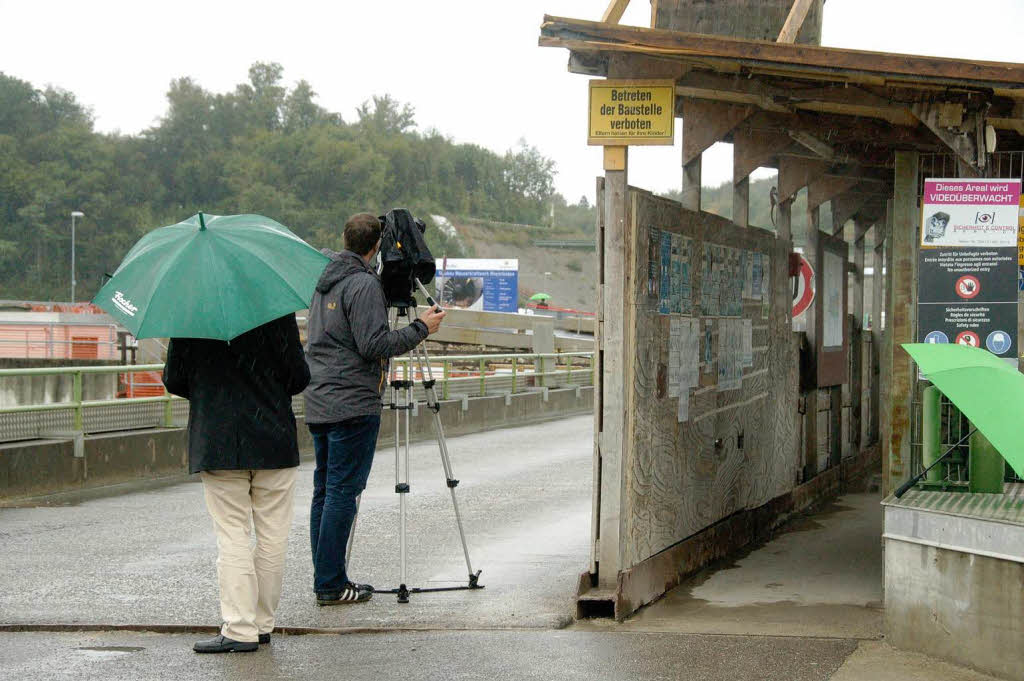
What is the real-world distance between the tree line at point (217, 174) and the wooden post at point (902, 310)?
116 metres

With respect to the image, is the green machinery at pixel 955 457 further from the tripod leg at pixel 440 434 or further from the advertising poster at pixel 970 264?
the tripod leg at pixel 440 434

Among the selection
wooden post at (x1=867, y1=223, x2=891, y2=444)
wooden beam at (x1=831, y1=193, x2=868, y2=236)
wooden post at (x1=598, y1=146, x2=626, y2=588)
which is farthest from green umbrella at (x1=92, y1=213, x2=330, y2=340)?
wooden post at (x1=867, y1=223, x2=891, y2=444)

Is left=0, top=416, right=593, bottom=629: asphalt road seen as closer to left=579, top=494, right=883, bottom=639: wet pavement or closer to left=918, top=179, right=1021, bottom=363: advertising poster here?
left=579, top=494, right=883, bottom=639: wet pavement

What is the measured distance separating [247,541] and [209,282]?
49.6 inches

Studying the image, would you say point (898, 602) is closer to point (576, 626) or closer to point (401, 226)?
point (576, 626)

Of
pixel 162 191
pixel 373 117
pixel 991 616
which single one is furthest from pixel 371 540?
pixel 373 117

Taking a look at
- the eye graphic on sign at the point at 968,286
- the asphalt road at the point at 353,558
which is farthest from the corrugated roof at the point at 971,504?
the asphalt road at the point at 353,558

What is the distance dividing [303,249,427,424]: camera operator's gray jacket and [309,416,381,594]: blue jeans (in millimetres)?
104

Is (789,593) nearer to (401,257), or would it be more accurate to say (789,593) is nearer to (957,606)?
(957,606)

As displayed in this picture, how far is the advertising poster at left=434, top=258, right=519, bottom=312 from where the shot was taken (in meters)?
53.7

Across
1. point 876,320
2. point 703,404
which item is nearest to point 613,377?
point 703,404

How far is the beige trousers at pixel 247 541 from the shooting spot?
6113mm

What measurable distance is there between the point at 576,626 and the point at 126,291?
9.32 ft

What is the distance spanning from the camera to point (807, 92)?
26.6 ft
